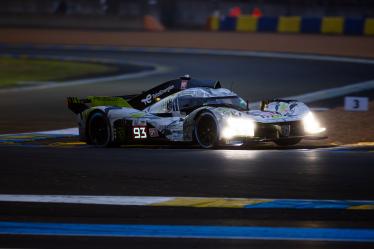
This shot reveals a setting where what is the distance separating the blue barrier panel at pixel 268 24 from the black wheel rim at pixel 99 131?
31651 mm

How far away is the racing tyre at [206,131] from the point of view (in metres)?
12.8

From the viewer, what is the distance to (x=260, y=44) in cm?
4275

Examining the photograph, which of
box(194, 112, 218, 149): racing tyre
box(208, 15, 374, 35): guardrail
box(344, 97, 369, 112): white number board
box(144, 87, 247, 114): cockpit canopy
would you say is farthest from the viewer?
box(208, 15, 374, 35): guardrail

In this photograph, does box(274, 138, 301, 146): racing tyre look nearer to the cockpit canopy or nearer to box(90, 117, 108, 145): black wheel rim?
the cockpit canopy

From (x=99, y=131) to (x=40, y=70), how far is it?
766 inches

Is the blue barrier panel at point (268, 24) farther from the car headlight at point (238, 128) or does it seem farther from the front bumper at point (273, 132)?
the car headlight at point (238, 128)

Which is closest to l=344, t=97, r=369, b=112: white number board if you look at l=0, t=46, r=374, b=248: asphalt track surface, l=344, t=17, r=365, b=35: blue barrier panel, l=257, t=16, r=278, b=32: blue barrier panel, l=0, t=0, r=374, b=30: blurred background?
l=0, t=46, r=374, b=248: asphalt track surface

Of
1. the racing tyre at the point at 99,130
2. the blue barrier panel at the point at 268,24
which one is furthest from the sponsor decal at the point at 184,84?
the blue barrier panel at the point at 268,24

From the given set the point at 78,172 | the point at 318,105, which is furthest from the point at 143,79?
the point at 78,172

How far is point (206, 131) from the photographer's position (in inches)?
510

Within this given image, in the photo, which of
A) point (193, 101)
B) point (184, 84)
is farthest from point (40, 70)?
point (193, 101)

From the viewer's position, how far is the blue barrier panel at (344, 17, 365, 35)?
4069 centimetres

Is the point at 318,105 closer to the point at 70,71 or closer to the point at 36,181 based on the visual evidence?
the point at 36,181

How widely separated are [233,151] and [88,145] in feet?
8.29
